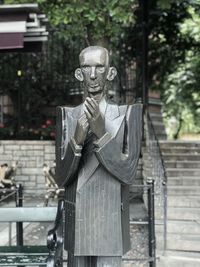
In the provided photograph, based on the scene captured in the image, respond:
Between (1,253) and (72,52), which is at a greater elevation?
(72,52)

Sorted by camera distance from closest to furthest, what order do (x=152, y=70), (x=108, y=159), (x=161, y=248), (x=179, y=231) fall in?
(x=108, y=159), (x=161, y=248), (x=179, y=231), (x=152, y=70)

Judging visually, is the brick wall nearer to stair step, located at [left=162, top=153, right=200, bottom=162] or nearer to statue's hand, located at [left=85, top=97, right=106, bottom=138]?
stair step, located at [left=162, top=153, right=200, bottom=162]

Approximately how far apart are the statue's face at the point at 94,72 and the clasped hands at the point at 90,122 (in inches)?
3.7

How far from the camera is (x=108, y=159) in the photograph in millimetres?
2717

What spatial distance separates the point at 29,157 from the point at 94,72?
7593mm

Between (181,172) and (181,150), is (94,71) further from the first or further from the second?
(181,150)

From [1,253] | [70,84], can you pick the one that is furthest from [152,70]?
[1,253]

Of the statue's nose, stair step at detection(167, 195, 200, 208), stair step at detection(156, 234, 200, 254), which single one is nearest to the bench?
the statue's nose

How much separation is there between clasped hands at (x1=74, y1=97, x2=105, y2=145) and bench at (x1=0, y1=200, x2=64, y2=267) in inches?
35.8

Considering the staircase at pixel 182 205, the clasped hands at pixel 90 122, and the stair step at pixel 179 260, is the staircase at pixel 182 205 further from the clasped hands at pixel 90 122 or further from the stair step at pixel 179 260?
the clasped hands at pixel 90 122

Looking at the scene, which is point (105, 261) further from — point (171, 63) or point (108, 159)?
point (171, 63)

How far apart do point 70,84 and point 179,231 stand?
18.3 ft

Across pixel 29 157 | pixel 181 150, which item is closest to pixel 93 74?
pixel 29 157

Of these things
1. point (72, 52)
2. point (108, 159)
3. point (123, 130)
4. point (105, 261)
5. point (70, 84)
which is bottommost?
point (105, 261)
